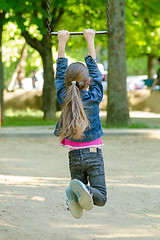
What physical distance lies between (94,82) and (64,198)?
2189 mm

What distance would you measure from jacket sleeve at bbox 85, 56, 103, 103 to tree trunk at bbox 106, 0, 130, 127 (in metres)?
11.4

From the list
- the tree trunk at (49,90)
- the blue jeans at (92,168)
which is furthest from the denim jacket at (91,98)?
the tree trunk at (49,90)

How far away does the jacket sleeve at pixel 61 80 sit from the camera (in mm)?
4465

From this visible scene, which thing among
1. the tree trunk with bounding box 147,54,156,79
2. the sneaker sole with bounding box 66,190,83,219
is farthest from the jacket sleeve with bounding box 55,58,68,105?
the tree trunk with bounding box 147,54,156,79

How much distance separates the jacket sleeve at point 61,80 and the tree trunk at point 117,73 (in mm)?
11476

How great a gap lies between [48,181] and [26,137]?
661 cm

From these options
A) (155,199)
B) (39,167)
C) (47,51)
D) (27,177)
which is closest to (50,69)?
(47,51)

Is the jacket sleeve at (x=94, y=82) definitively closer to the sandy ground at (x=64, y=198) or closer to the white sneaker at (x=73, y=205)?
the white sneaker at (x=73, y=205)

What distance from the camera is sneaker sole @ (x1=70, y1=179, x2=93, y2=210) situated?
14.0ft

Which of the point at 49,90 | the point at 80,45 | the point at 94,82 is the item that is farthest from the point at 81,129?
the point at 80,45

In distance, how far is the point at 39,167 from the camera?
935 centimetres

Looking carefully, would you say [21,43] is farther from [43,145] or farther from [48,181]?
[48,181]

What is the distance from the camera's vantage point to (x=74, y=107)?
423 centimetres

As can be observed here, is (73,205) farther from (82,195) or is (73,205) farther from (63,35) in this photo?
(63,35)
